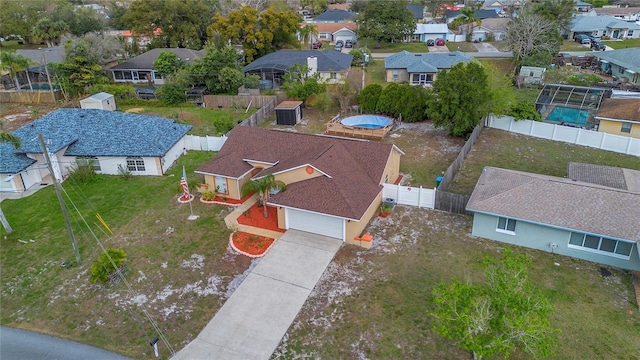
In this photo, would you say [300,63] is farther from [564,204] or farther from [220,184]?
[564,204]

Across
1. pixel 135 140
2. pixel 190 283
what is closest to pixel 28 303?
pixel 190 283

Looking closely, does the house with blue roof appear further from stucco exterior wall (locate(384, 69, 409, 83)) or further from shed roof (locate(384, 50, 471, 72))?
shed roof (locate(384, 50, 471, 72))

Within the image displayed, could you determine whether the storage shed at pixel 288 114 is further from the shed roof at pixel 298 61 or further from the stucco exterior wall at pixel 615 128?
the stucco exterior wall at pixel 615 128

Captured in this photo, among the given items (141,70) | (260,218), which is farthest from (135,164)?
(141,70)

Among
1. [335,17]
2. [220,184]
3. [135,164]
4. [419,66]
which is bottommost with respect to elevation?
[220,184]

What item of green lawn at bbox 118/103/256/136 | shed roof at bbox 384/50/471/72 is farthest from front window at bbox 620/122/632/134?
green lawn at bbox 118/103/256/136

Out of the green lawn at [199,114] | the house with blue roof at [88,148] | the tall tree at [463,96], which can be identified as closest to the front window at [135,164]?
the house with blue roof at [88,148]

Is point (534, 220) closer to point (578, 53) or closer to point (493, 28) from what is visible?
point (578, 53)
